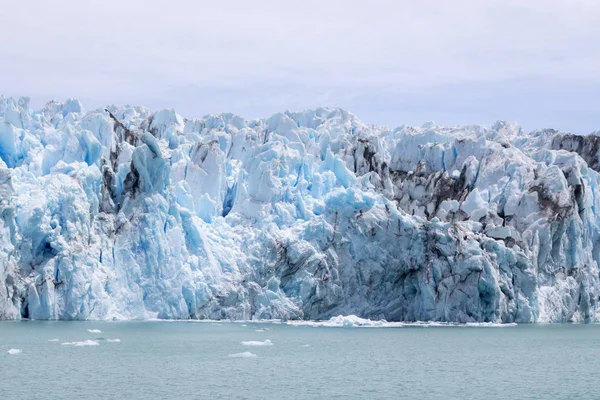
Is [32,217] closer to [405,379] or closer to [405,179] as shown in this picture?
[405,379]

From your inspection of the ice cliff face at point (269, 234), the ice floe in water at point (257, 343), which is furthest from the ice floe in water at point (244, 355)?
the ice cliff face at point (269, 234)

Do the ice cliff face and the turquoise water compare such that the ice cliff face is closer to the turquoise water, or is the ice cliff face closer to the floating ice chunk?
the floating ice chunk

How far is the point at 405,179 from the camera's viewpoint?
61.9 metres

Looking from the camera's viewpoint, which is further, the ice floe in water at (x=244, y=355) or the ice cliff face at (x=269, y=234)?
the ice cliff face at (x=269, y=234)

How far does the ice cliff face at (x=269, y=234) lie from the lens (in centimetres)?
4459

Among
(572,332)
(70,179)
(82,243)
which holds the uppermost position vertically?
(70,179)

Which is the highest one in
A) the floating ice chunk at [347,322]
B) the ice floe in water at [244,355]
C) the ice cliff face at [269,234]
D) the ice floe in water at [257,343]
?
the ice cliff face at [269,234]

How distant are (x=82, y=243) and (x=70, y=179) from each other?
3600 mm

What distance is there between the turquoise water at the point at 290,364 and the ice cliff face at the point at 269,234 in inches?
139

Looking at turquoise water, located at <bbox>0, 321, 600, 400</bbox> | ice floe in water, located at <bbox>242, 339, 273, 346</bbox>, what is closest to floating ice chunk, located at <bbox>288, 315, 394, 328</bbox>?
turquoise water, located at <bbox>0, 321, 600, 400</bbox>

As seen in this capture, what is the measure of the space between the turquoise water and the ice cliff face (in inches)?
139

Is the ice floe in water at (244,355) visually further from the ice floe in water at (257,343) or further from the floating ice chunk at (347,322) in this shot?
the floating ice chunk at (347,322)

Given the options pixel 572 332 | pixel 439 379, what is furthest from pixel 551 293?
pixel 439 379

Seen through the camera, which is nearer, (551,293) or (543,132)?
(551,293)
